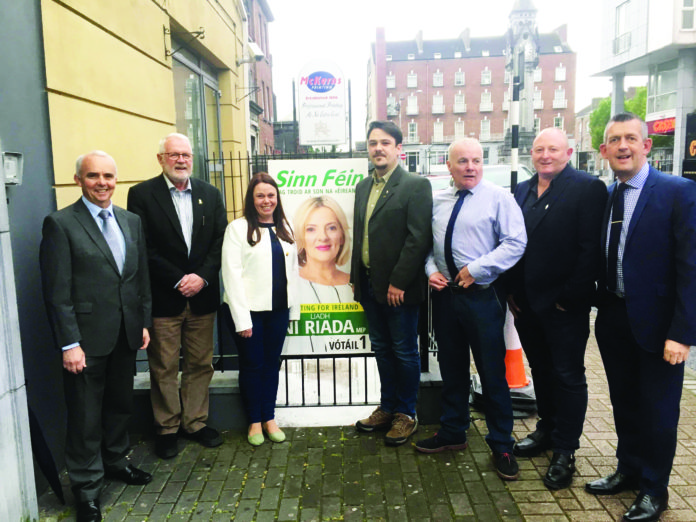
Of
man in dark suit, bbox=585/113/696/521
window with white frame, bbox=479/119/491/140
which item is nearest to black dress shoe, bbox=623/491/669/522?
man in dark suit, bbox=585/113/696/521

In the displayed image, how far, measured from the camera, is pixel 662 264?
2.86m

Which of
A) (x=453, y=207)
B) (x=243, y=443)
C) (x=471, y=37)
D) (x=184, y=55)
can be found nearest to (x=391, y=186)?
(x=453, y=207)

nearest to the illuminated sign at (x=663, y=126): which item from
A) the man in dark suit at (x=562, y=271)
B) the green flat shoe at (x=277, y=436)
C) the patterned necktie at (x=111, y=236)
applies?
the man in dark suit at (x=562, y=271)

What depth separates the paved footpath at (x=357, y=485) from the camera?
10.2 feet

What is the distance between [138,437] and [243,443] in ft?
2.80

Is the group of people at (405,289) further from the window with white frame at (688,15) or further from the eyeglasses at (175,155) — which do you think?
the window with white frame at (688,15)

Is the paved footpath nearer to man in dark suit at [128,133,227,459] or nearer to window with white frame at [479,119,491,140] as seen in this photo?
man in dark suit at [128,133,227,459]

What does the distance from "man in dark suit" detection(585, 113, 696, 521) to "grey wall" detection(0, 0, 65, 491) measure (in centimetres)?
351

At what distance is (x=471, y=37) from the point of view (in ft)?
232

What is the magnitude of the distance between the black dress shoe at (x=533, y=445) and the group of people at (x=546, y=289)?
1cm

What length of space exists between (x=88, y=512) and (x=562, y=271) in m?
3.18

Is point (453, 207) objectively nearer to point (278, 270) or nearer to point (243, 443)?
point (278, 270)

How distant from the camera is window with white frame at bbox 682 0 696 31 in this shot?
22859 millimetres

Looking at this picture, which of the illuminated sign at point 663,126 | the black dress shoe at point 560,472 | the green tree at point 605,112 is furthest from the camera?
the green tree at point 605,112
